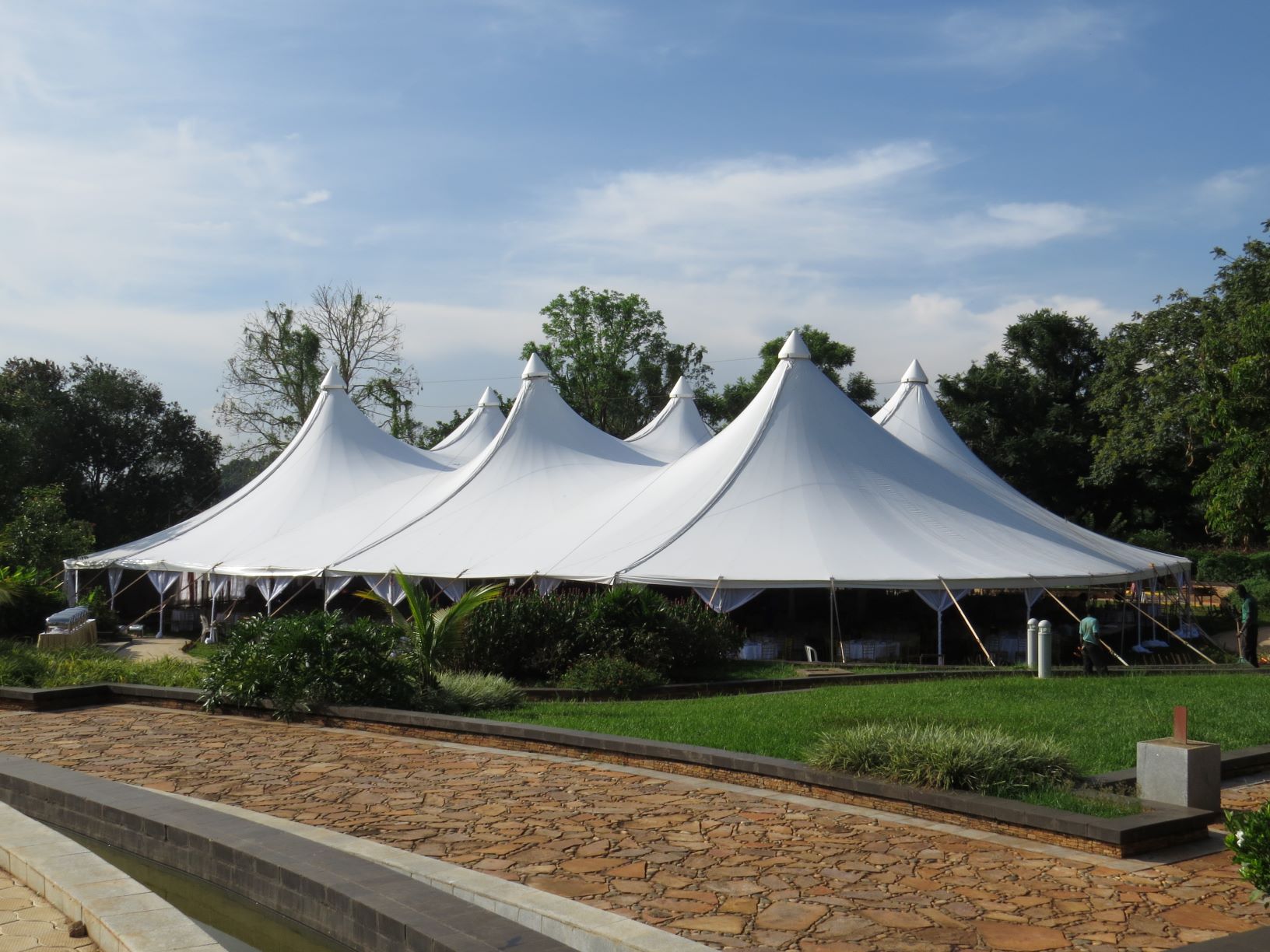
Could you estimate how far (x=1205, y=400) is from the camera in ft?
60.9

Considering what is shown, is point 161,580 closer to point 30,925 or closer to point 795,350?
point 795,350

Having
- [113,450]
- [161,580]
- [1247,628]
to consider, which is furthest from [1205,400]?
[113,450]

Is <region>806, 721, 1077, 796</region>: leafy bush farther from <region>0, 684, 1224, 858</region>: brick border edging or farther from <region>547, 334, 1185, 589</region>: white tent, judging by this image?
<region>547, 334, 1185, 589</region>: white tent

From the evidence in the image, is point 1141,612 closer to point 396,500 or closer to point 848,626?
point 848,626

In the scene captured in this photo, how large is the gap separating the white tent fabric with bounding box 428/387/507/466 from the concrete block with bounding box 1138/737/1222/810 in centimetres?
2650

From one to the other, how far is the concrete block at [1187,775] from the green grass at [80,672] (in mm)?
8960

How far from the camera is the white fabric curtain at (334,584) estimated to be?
20.2 metres

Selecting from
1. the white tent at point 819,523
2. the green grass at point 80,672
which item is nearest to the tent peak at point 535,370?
the white tent at point 819,523

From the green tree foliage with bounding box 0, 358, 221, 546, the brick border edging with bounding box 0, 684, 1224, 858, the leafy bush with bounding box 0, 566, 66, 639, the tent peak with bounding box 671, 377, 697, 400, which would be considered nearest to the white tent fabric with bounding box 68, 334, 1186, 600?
the leafy bush with bounding box 0, 566, 66, 639

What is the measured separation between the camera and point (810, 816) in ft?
21.6

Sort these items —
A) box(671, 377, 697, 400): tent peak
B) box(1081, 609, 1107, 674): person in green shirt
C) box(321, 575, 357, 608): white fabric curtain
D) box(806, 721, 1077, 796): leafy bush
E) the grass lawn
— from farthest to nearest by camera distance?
box(671, 377, 697, 400): tent peak < box(321, 575, 357, 608): white fabric curtain < box(1081, 609, 1107, 674): person in green shirt < the grass lawn < box(806, 721, 1077, 796): leafy bush

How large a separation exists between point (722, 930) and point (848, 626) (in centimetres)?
1427

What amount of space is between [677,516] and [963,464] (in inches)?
385

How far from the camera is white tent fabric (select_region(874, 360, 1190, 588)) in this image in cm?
1945
